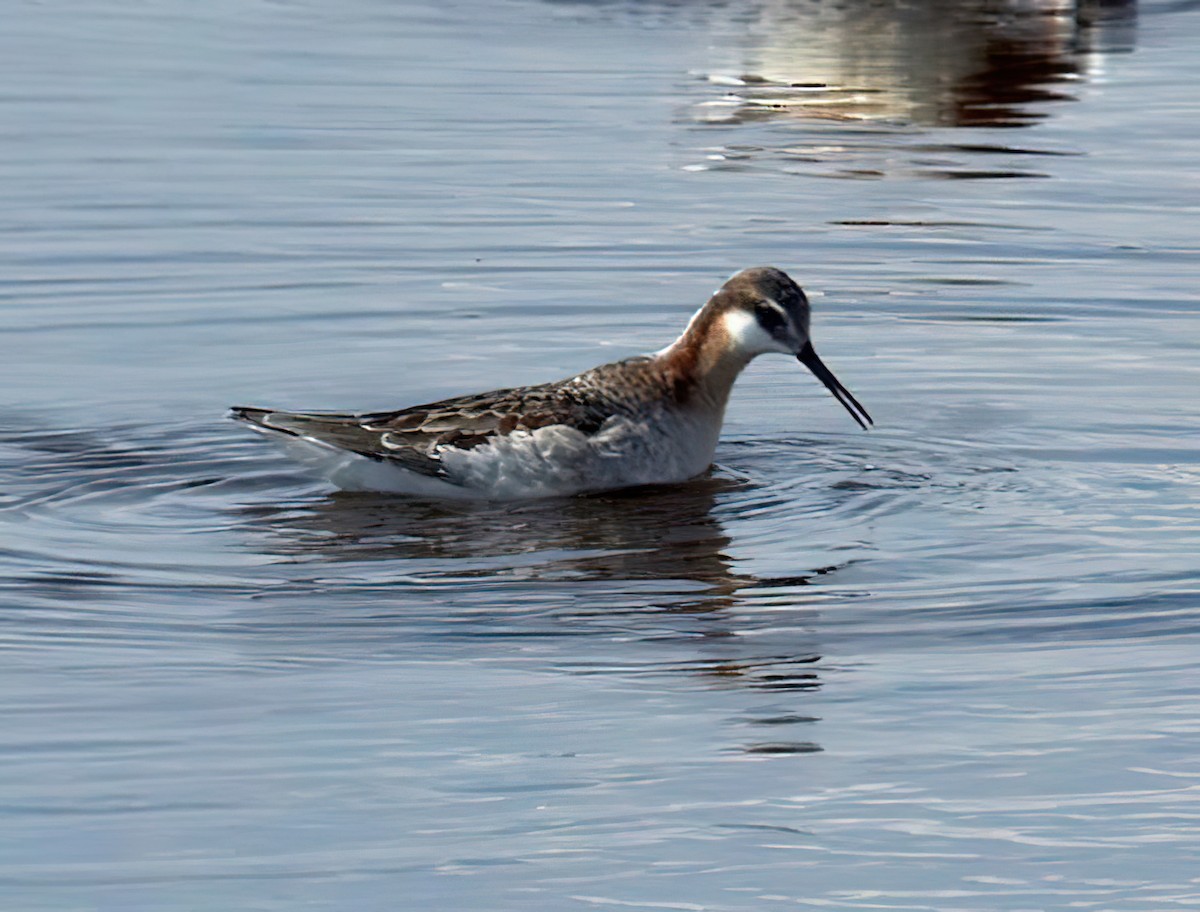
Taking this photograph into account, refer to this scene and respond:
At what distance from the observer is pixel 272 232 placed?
15961mm

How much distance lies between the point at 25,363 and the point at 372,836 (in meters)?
6.82

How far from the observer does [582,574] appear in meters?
9.30

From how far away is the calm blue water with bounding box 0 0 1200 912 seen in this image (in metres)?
6.44

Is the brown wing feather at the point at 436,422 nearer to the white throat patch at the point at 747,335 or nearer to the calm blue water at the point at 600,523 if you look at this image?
the calm blue water at the point at 600,523

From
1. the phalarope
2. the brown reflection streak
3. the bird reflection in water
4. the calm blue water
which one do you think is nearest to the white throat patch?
the phalarope

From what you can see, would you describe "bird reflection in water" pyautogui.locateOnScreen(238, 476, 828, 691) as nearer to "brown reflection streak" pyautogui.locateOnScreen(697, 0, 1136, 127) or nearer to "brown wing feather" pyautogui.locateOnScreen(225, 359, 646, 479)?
"brown wing feather" pyautogui.locateOnScreen(225, 359, 646, 479)

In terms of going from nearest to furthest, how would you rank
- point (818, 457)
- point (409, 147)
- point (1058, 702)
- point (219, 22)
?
1. point (1058, 702)
2. point (818, 457)
3. point (409, 147)
4. point (219, 22)

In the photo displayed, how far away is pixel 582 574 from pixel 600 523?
39.3 inches

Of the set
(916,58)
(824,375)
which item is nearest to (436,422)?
(824,375)

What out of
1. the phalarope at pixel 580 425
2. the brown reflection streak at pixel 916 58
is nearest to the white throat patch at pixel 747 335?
the phalarope at pixel 580 425

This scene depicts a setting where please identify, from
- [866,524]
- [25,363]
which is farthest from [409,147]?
[866,524]

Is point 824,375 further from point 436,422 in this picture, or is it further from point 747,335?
point 436,422

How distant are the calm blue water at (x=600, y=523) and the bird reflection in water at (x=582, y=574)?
3 centimetres

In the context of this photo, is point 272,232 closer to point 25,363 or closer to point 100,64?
point 25,363
